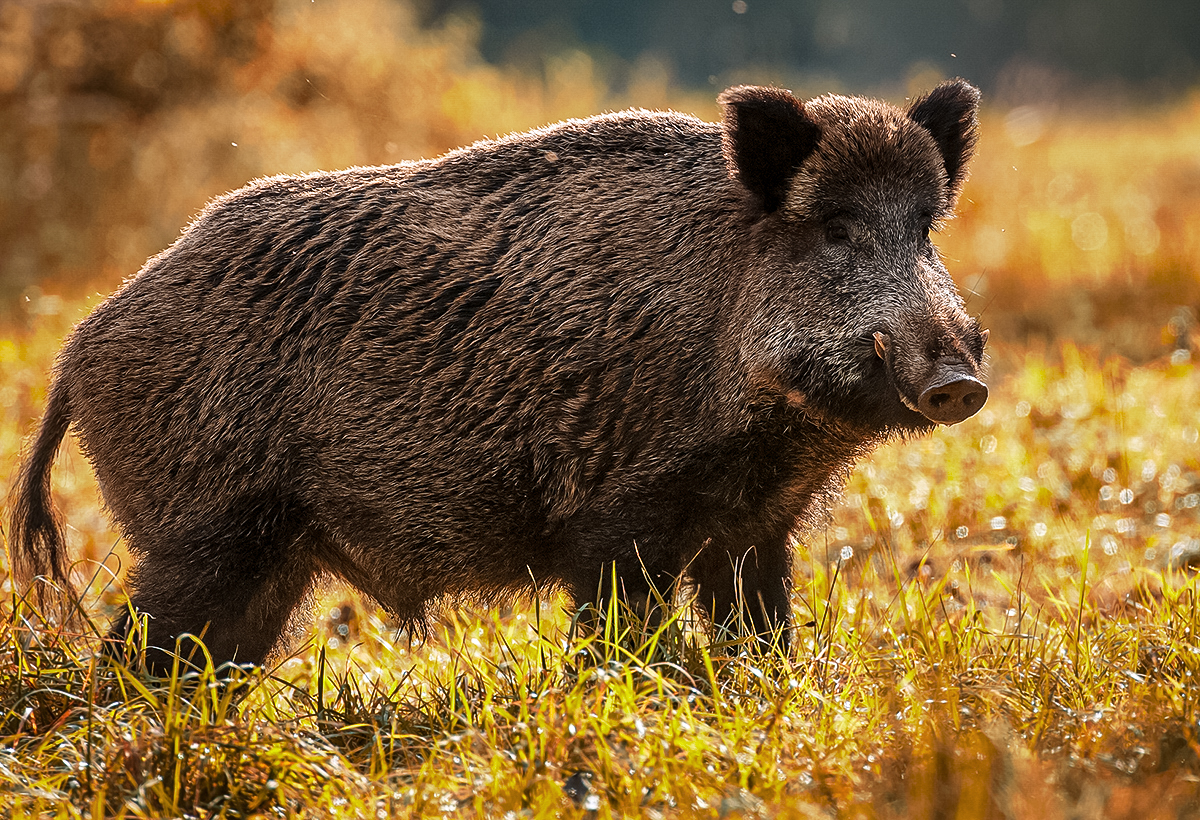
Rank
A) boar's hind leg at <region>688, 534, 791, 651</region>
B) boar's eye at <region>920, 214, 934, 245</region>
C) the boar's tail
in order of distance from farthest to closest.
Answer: the boar's tail → boar's hind leg at <region>688, 534, 791, 651</region> → boar's eye at <region>920, 214, 934, 245</region>

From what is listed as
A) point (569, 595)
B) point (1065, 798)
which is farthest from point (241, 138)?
point (1065, 798)

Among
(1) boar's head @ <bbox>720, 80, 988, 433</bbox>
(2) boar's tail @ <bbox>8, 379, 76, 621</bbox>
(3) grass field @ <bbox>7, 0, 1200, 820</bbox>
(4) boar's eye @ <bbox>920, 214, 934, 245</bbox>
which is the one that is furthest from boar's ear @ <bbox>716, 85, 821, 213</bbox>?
(2) boar's tail @ <bbox>8, 379, 76, 621</bbox>

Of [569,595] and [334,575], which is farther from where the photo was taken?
[334,575]

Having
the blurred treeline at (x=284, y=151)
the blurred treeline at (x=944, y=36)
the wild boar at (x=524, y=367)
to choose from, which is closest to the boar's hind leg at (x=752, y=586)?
the wild boar at (x=524, y=367)

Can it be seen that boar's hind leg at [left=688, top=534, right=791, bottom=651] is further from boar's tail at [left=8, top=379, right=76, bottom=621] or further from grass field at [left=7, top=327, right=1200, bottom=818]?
boar's tail at [left=8, top=379, right=76, bottom=621]

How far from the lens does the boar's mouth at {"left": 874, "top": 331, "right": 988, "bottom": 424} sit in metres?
2.89

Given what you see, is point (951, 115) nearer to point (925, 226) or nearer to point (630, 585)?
point (925, 226)

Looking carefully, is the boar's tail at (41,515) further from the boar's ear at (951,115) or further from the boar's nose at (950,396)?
the boar's ear at (951,115)

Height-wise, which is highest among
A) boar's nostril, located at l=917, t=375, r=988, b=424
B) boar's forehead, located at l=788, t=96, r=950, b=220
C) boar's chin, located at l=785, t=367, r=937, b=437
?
boar's forehead, located at l=788, t=96, r=950, b=220

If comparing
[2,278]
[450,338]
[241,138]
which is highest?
[450,338]

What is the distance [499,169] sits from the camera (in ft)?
13.0

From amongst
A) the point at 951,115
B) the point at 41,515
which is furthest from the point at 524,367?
the point at 41,515

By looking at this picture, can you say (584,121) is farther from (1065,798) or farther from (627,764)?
(1065,798)

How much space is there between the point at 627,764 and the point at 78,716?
5.25 ft
